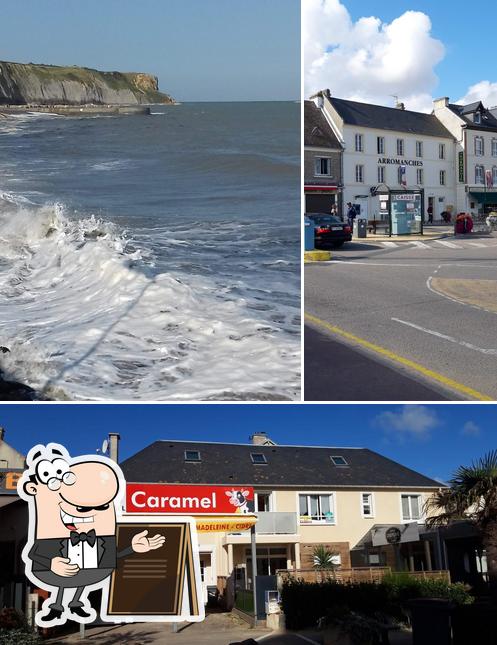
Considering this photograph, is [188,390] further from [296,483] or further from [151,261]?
[296,483]

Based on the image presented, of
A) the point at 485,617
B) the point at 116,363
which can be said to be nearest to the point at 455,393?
the point at 485,617

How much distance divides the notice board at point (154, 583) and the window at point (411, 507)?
1825cm

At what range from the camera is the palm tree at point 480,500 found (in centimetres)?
951

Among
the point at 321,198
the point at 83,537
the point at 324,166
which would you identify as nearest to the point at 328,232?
the point at 321,198

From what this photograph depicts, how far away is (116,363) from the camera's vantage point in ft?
28.4

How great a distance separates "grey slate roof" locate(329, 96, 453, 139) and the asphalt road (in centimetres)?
→ 2799

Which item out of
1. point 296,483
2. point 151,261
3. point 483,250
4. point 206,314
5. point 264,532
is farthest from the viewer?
point 483,250

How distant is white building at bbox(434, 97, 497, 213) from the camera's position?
49750mm

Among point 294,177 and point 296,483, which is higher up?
point 294,177

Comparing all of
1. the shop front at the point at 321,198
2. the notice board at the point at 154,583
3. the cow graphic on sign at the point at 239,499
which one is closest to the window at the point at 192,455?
the cow graphic on sign at the point at 239,499

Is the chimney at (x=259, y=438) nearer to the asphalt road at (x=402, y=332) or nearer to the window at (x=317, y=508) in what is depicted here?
the window at (x=317, y=508)

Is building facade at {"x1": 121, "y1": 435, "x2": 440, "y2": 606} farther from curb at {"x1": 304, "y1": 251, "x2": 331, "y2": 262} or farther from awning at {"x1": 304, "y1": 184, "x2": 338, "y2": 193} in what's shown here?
awning at {"x1": 304, "y1": 184, "x2": 338, "y2": 193}

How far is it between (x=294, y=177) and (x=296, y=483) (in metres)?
12.5

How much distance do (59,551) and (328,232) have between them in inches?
793
